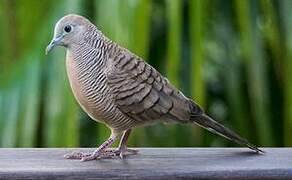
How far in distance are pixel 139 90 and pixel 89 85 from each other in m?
0.10

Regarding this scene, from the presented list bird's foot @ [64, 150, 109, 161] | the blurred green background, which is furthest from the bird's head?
the blurred green background

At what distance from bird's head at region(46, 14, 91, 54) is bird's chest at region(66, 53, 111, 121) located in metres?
0.03

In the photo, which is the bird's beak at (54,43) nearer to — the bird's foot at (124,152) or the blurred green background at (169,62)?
the bird's foot at (124,152)

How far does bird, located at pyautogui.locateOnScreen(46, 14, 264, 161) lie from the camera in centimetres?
149

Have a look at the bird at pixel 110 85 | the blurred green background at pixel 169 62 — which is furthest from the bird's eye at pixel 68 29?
the blurred green background at pixel 169 62

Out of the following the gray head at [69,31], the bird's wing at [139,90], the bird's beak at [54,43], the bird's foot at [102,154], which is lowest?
the bird's foot at [102,154]

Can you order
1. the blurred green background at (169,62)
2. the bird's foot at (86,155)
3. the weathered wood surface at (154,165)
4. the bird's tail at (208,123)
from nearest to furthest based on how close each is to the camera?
the weathered wood surface at (154,165)
the bird's foot at (86,155)
the bird's tail at (208,123)
the blurred green background at (169,62)

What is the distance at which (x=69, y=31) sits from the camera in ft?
4.87

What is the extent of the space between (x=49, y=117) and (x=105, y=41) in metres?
0.75

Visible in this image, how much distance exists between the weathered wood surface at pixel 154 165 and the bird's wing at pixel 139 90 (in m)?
0.08

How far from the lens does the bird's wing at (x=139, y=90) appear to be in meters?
1.51

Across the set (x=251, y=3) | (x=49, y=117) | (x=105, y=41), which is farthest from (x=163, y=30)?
(x=105, y=41)

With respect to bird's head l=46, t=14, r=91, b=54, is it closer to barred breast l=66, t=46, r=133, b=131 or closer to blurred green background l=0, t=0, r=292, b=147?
barred breast l=66, t=46, r=133, b=131

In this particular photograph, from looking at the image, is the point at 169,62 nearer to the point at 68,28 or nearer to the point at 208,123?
the point at 208,123
